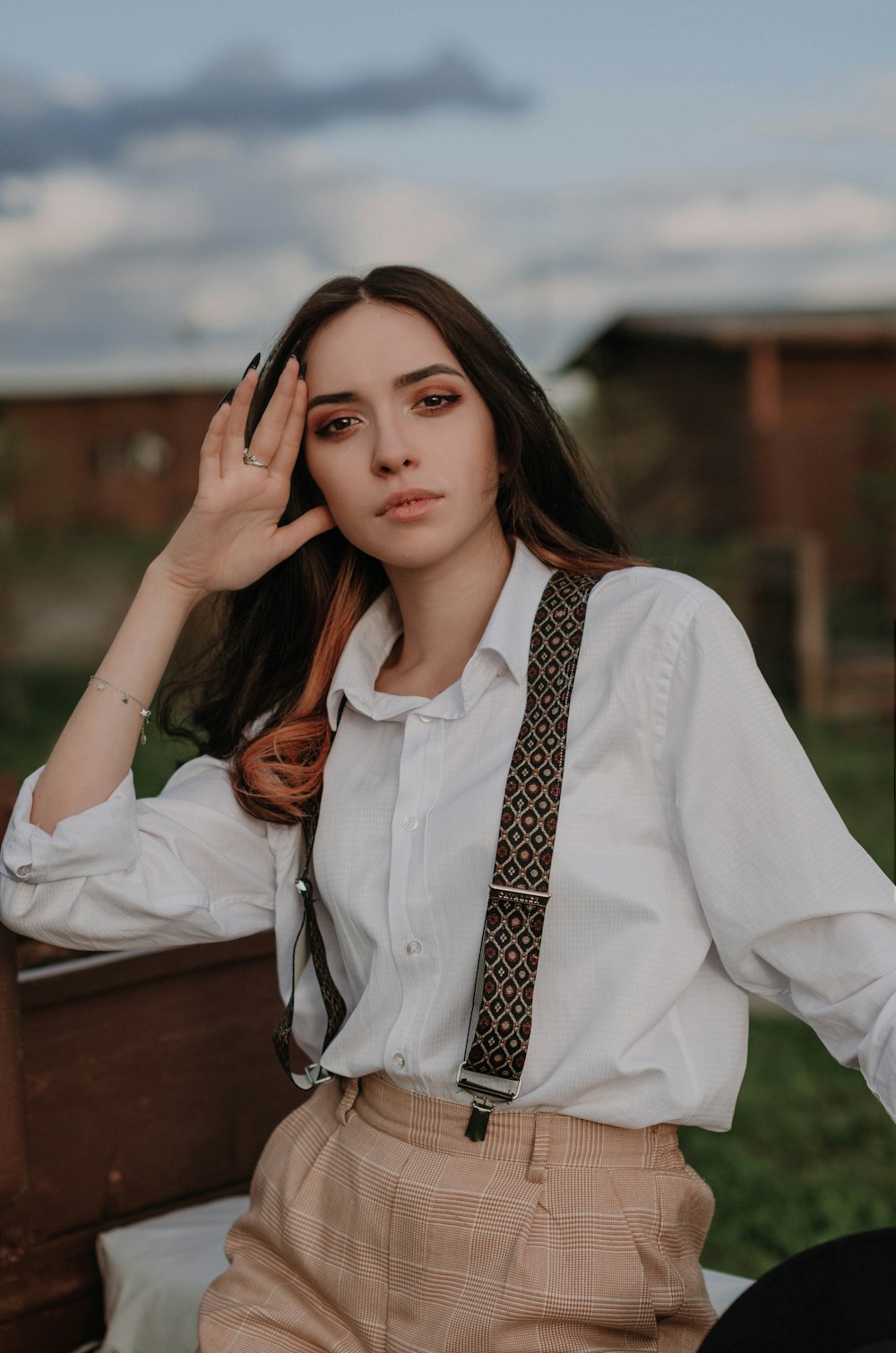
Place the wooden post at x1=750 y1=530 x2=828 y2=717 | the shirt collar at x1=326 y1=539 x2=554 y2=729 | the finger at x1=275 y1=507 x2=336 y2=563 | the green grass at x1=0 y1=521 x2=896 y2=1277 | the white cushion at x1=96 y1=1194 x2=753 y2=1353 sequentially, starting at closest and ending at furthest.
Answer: the shirt collar at x1=326 y1=539 x2=554 y2=729 → the finger at x1=275 y1=507 x2=336 y2=563 → the white cushion at x1=96 y1=1194 x2=753 y2=1353 → the green grass at x1=0 y1=521 x2=896 y2=1277 → the wooden post at x1=750 y1=530 x2=828 y2=717

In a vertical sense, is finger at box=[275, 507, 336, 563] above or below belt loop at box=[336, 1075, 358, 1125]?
above

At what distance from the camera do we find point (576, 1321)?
1.61 m

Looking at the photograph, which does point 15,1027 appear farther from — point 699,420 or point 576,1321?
point 699,420

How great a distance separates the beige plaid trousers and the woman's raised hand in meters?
0.73

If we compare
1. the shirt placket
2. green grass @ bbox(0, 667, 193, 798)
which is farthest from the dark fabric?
green grass @ bbox(0, 667, 193, 798)

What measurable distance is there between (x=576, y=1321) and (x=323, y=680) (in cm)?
93

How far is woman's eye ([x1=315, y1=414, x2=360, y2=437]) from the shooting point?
1.90 m

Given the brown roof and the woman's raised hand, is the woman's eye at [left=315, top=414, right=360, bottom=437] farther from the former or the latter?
the brown roof

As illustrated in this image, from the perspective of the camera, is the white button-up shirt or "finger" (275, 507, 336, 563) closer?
the white button-up shirt

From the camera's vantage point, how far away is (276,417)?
1912 millimetres

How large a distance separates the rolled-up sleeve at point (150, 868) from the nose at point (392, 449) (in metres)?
0.53

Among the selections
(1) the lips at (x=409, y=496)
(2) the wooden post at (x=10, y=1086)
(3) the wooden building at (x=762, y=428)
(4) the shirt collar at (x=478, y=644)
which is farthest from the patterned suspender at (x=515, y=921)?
(3) the wooden building at (x=762, y=428)

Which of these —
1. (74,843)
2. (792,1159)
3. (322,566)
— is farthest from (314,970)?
(792,1159)

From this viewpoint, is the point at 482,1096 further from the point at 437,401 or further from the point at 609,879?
the point at 437,401
